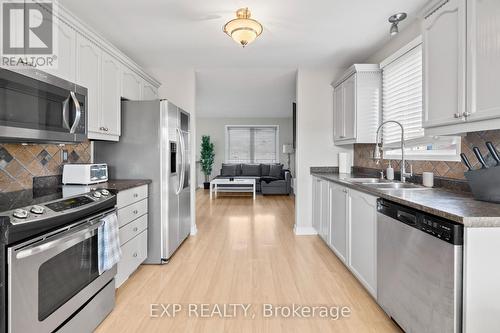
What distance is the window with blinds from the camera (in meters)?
2.32

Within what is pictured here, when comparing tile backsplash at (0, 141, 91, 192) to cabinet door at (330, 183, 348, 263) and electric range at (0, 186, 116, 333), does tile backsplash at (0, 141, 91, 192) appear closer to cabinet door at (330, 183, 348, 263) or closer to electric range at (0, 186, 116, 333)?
electric range at (0, 186, 116, 333)

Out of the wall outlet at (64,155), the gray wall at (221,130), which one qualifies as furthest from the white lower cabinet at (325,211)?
the gray wall at (221,130)

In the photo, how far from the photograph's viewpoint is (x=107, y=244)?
71.0 inches

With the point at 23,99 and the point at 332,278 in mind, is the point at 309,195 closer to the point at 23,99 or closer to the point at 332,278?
the point at 332,278

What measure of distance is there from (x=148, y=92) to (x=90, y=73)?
1.28 meters

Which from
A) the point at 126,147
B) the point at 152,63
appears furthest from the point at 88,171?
the point at 152,63

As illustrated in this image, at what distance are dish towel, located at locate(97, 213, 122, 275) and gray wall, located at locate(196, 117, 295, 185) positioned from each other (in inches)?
290

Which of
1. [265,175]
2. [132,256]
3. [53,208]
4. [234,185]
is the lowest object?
[132,256]

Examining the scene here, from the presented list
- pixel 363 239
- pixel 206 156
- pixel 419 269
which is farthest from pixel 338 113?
pixel 206 156

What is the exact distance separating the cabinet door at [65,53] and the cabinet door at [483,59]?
108 inches

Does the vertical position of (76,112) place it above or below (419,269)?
above

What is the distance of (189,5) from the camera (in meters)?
2.32

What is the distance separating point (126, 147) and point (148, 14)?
1333 millimetres

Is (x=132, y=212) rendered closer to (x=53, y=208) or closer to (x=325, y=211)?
(x=53, y=208)
